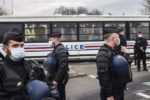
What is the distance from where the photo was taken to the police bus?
22.9m

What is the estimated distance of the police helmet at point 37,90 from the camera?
11.0 feet

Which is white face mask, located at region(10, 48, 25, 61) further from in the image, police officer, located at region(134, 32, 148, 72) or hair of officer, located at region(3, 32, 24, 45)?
police officer, located at region(134, 32, 148, 72)

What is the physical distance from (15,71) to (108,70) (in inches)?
97.0

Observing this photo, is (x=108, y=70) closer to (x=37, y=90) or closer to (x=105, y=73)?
(x=105, y=73)

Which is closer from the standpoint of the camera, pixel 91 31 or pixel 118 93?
pixel 118 93

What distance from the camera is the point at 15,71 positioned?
355 centimetres

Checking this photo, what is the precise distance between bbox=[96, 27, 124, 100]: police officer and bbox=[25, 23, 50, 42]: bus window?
17.1m

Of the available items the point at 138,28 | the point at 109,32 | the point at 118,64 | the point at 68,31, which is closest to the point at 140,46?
the point at 68,31

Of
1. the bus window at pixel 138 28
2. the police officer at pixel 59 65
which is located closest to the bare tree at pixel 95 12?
the bus window at pixel 138 28

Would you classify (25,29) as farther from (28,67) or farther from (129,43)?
(28,67)

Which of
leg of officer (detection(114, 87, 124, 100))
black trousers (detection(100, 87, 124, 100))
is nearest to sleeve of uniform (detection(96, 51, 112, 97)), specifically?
black trousers (detection(100, 87, 124, 100))

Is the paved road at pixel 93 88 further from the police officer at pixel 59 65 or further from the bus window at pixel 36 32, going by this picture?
the bus window at pixel 36 32

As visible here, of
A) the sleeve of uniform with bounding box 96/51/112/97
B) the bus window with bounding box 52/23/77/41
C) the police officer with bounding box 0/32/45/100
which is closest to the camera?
the police officer with bounding box 0/32/45/100

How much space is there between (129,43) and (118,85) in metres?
18.1
